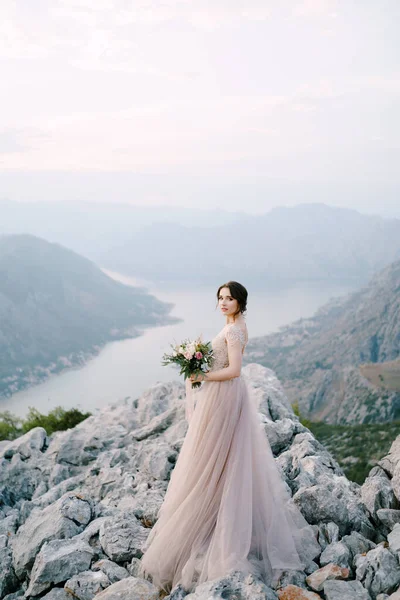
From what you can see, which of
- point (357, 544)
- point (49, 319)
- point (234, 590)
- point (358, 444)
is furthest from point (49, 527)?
point (49, 319)

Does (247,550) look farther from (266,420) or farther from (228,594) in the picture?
(266,420)

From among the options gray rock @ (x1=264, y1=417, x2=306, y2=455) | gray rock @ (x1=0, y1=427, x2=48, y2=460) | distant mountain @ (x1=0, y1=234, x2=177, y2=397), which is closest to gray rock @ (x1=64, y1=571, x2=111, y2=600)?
gray rock @ (x1=264, y1=417, x2=306, y2=455)

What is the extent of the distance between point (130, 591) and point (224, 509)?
1.26 metres

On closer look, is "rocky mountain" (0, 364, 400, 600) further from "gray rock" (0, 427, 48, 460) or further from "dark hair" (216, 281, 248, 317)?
"dark hair" (216, 281, 248, 317)

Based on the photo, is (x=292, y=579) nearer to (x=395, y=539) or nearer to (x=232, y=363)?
(x=395, y=539)

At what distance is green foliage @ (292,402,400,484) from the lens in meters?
35.2

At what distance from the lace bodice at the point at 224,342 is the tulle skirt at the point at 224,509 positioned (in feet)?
0.77

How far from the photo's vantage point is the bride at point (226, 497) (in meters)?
4.90

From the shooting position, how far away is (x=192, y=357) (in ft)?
16.6

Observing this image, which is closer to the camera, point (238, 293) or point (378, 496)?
point (238, 293)

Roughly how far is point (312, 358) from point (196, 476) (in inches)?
4742

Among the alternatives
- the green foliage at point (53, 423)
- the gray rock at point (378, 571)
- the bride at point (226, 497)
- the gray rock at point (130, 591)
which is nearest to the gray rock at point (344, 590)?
the gray rock at point (378, 571)

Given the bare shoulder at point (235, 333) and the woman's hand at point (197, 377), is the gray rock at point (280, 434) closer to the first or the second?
the woman's hand at point (197, 377)

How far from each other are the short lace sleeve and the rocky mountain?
2287 mm
